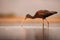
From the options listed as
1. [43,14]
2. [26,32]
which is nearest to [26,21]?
[26,32]

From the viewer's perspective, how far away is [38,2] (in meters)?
1.46

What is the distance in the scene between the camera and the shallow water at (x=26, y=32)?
1353 millimetres

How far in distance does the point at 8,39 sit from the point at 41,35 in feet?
0.96

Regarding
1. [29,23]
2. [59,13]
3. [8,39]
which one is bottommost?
[8,39]

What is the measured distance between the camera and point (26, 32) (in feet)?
4.48

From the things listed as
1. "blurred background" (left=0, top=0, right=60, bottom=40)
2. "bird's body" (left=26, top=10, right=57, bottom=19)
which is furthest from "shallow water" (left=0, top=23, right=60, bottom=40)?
"bird's body" (left=26, top=10, right=57, bottom=19)

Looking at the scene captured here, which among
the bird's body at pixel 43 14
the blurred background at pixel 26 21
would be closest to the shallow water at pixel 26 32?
the blurred background at pixel 26 21

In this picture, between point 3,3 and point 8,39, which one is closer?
point 8,39

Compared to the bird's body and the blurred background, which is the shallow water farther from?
the bird's body

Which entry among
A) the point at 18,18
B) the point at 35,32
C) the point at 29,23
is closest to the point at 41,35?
the point at 35,32

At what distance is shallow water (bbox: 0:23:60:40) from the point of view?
1353 millimetres

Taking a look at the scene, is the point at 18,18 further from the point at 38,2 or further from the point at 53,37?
the point at 53,37

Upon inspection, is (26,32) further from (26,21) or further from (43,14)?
(43,14)

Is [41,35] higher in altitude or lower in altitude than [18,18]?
lower
